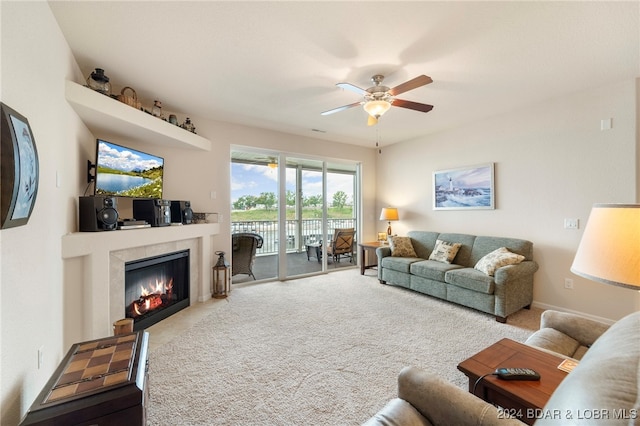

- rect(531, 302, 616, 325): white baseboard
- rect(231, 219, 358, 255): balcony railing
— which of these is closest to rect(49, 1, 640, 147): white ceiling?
rect(231, 219, 358, 255): balcony railing

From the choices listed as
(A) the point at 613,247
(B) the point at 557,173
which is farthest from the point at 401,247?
(A) the point at 613,247

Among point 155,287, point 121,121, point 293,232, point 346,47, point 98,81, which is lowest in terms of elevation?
point 155,287

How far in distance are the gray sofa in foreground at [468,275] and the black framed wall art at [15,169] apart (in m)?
3.95

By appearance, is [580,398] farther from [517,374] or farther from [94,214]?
[94,214]

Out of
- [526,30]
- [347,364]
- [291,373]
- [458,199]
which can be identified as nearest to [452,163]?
[458,199]

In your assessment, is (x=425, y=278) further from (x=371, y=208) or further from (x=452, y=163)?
(x=371, y=208)

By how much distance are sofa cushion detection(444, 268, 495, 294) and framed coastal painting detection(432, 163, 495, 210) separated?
4.03ft

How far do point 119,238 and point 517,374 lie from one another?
10.3 ft

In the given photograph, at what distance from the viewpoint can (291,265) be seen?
5.36 meters

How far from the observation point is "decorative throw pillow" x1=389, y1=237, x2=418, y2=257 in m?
4.56

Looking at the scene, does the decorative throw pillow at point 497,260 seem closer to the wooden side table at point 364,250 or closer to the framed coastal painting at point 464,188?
the framed coastal painting at point 464,188

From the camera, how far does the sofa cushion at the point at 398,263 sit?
163 inches

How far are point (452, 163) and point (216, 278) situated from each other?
425 cm

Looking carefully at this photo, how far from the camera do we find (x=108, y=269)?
241cm
